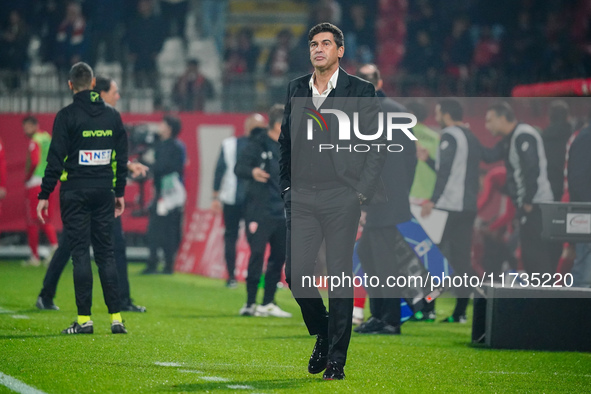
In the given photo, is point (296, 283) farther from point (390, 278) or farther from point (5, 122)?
point (5, 122)

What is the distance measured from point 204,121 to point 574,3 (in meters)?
8.02

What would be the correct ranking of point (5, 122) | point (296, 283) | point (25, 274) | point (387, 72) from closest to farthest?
point (296, 283) < point (25, 274) < point (5, 122) < point (387, 72)

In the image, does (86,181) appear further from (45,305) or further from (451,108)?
(451,108)

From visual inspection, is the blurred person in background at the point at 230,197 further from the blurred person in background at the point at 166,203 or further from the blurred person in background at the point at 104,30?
the blurred person in background at the point at 104,30

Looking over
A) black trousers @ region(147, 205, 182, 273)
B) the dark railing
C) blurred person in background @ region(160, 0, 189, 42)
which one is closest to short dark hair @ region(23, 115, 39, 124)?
the dark railing

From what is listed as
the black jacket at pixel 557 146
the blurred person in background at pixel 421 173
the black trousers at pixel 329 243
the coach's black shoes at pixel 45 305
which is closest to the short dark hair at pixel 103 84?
the coach's black shoes at pixel 45 305

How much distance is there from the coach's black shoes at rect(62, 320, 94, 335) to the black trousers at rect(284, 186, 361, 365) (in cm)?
237

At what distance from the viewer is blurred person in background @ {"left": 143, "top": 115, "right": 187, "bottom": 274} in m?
14.4

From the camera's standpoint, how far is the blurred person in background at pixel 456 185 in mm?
10070

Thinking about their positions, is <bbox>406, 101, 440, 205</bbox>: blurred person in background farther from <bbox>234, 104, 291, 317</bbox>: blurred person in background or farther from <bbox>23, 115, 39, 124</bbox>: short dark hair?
<bbox>23, 115, 39, 124</bbox>: short dark hair

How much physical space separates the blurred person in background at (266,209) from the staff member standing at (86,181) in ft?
6.69

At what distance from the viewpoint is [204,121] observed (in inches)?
638

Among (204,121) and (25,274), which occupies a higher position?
(204,121)

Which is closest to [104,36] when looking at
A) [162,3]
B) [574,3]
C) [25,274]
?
[162,3]
